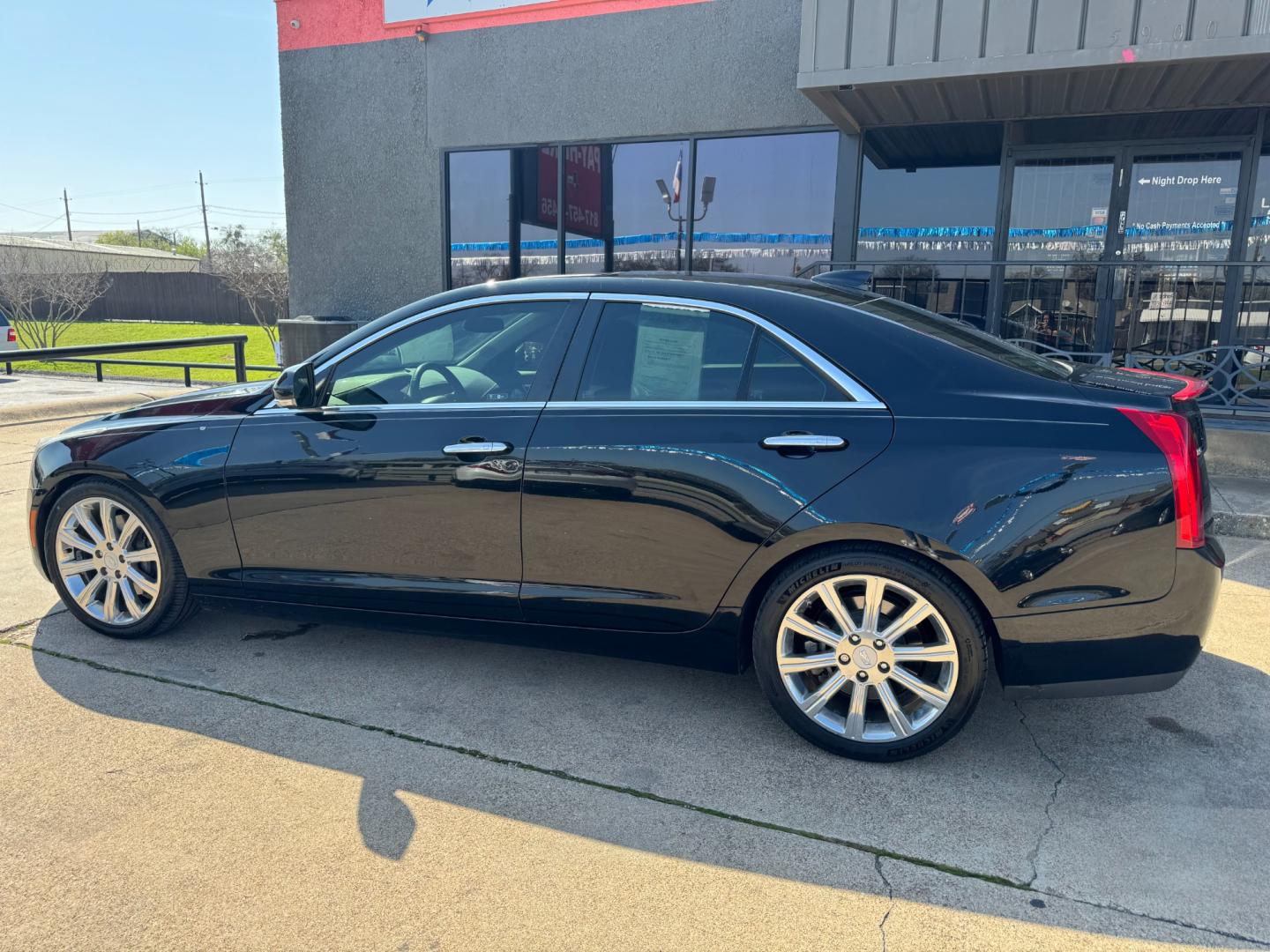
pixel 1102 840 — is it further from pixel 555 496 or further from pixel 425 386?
pixel 425 386

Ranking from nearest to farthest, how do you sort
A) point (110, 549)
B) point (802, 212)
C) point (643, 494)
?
point (643, 494) < point (110, 549) < point (802, 212)

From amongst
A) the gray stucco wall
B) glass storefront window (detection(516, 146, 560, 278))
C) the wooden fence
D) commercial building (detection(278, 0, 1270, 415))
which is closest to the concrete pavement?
the gray stucco wall

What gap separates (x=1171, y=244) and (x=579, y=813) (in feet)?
28.9

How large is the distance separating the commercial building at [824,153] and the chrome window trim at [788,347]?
489cm

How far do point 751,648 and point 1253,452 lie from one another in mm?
5570

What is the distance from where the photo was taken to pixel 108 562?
4.20m

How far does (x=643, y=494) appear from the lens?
10.9 feet

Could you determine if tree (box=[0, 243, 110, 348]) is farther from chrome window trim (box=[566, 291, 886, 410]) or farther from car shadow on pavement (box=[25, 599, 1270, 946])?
chrome window trim (box=[566, 291, 886, 410])

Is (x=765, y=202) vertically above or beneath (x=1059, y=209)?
above

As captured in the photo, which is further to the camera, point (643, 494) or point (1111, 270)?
point (1111, 270)

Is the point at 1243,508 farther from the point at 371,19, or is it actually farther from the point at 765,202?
the point at 371,19

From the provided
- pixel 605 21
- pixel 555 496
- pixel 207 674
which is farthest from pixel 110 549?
pixel 605 21

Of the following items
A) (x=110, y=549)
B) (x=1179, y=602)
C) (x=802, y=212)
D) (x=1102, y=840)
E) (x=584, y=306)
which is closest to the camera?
(x=1102, y=840)

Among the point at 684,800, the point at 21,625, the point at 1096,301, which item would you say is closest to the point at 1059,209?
the point at 1096,301
